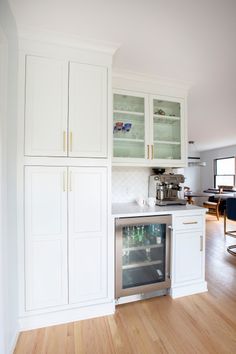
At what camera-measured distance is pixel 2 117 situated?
4.09 feet

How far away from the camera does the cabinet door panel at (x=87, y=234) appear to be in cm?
169

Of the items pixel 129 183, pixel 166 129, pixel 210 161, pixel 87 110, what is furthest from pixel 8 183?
pixel 210 161

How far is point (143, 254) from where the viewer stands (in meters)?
2.10

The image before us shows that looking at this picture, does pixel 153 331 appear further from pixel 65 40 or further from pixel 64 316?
pixel 65 40

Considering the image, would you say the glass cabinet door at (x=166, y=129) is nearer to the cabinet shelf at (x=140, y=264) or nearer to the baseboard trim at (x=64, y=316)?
the cabinet shelf at (x=140, y=264)

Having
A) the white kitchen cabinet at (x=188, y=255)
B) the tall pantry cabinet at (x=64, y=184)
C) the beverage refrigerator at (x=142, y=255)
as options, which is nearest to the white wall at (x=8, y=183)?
the tall pantry cabinet at (x=64, y=184)

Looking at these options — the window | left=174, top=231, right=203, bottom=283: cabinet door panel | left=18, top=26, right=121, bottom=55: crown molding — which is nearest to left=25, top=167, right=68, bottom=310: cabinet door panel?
left=18, top=26, right=121, bottom=55: crown molding

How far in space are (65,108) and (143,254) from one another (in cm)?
172

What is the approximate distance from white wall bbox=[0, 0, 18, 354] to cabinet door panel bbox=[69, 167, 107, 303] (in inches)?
17.9

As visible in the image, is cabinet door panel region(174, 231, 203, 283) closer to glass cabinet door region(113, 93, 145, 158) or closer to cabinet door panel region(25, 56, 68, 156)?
glass cabinet door region(113, 93, 145, 158)

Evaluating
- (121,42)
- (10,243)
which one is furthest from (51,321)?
(121,42)

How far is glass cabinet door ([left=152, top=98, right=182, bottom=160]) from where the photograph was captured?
2375 millimetres

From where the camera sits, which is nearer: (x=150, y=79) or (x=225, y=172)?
(x=150, y=79)

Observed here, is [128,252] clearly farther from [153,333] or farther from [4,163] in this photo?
[4,163]
